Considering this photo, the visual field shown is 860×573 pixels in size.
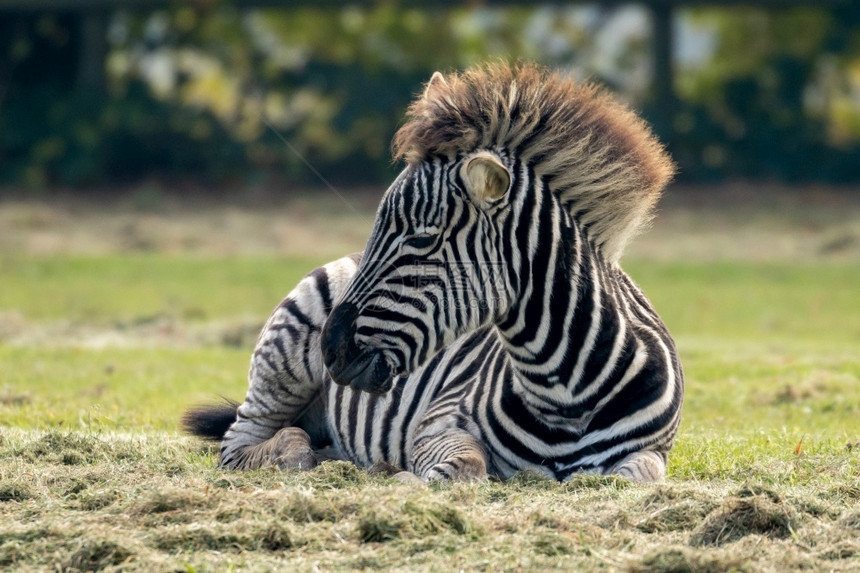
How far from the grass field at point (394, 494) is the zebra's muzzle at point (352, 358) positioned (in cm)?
45

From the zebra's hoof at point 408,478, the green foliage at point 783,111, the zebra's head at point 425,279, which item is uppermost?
the green foliage at point 783,111

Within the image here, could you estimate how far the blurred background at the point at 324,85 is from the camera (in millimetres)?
24875

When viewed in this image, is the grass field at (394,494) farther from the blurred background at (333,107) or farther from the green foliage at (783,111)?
the green foliage at (783,111)

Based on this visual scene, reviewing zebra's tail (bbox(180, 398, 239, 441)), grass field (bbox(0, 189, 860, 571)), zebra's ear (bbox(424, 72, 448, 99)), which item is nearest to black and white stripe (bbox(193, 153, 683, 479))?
grass field (bbox(0, 189, 860, 571))

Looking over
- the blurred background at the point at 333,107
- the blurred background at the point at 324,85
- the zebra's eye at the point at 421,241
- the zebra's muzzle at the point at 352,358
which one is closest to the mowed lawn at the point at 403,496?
the zebra's muzzle at the point at 352,358

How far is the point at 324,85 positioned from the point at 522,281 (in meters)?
20.3

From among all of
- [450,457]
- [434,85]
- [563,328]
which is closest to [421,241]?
[563,328]

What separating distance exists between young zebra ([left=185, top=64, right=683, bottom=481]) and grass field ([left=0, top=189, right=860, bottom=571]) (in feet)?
1.01

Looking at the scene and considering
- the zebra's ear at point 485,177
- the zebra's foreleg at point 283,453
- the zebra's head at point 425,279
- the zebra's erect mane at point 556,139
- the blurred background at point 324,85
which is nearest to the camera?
the zebra's ear at point 485,177

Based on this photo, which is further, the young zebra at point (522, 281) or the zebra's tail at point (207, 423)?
the zebra's tail at point (207, 423)

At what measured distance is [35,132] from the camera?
24766 millimetres

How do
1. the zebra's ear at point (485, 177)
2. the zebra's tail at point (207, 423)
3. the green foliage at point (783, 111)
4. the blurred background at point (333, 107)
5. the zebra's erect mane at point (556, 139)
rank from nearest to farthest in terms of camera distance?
the zebra's ear at point (485, 177), the zebra's erect mane at point (556, 139), the zebra's tail at point (207, 423), the blurred background at point (333, 107), the green foliage at point (783, 111)

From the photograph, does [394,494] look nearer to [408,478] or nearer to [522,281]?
[408,478]

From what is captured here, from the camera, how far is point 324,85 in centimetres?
2517
